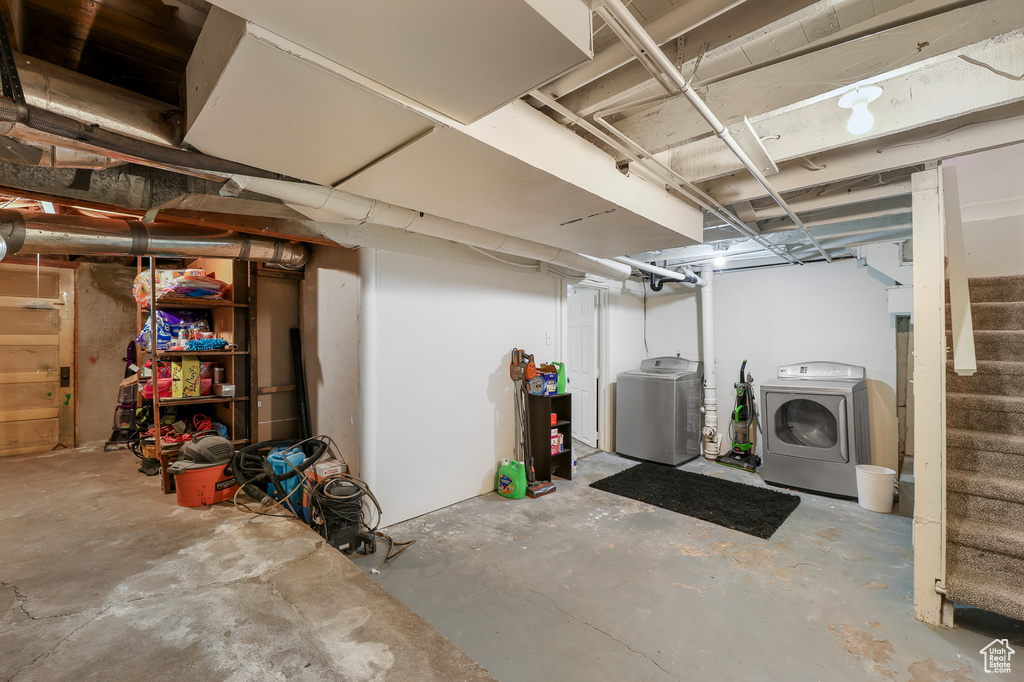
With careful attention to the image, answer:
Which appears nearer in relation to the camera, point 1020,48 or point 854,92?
point 1020,48

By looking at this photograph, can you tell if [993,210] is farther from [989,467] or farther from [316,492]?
[316,492]

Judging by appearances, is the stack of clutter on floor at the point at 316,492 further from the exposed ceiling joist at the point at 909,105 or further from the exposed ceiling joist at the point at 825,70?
the exposed ceiling joist at the point at 909,105

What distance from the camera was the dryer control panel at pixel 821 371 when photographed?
175 inches

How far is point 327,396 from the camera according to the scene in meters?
3.58

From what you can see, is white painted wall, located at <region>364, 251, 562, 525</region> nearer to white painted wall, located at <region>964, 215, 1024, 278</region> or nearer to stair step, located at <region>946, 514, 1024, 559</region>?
stair step, located at <region>946, 514, 1024, 559</region>

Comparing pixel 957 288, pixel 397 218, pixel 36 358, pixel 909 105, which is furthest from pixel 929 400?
pixel 36 358

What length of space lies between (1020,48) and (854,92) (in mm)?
549

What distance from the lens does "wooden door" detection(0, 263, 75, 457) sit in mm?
4562

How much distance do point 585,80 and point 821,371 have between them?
4.46 metres

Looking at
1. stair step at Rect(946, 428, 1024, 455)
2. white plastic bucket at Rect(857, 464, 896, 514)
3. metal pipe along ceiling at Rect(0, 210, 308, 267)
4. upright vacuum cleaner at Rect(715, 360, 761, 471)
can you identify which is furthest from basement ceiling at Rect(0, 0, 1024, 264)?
upright vacuum cleaner at Rect(715, 360, 761, 471)

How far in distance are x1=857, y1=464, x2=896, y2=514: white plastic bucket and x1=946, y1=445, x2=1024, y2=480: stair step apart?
133 cm

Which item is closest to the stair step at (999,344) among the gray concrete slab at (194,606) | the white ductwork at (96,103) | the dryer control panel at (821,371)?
the dryer control panel at (821,371)

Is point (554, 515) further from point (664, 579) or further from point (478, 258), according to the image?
point (478, 258)

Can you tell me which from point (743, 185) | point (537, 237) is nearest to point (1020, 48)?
point (743, 185)
